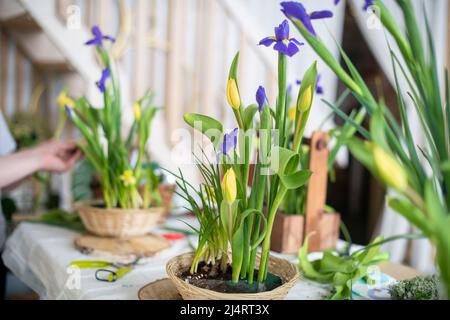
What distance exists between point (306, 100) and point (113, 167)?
0.66 meters

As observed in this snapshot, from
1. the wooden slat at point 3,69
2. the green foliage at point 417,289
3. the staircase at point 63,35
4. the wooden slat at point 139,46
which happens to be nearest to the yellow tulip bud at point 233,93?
the green foliage at point 417,289

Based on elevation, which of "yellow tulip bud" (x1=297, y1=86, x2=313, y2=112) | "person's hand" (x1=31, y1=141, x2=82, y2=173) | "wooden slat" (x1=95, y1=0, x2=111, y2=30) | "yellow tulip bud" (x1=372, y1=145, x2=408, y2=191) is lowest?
"person's hand" (x1=31, y1=141, x2=82, y2=173)

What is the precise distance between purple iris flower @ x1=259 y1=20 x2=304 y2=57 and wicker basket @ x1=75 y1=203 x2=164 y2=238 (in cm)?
59

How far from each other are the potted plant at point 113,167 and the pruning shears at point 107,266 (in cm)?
14

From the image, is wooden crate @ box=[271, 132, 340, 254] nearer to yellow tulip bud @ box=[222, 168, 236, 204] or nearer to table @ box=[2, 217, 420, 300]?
table @ box=[2, 217, 420, 300]

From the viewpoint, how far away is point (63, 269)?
88 cm

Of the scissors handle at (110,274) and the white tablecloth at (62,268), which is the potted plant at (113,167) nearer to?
the white tablecloth at (62,268)

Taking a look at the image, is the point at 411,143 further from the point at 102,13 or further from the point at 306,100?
the point at 102,13

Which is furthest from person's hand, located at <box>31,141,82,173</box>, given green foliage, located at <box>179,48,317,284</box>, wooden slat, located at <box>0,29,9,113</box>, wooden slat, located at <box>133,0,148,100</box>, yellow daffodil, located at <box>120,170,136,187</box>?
wooden slat, located at <box>0,29,9,113</box>

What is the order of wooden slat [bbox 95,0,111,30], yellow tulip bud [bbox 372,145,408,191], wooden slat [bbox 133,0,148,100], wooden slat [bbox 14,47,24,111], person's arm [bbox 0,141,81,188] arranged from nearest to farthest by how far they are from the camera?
yellow tulip bud [bbox 372,145,408,191], person's arm [bbox 0,141,81,188], wooden slat [bbox 95,0,111,30], wooden slat [bbox 133,0,148,100], wooden slat [bbox 14,47,24,111]

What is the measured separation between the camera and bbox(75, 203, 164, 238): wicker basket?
1.04 meters

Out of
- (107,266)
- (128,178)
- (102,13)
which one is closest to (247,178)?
(107,266)

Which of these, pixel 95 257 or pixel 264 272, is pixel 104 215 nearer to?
pixel 95 257

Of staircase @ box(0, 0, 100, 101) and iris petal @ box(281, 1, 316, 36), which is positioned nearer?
iris petal @ box(281, 1, 316, 36)
